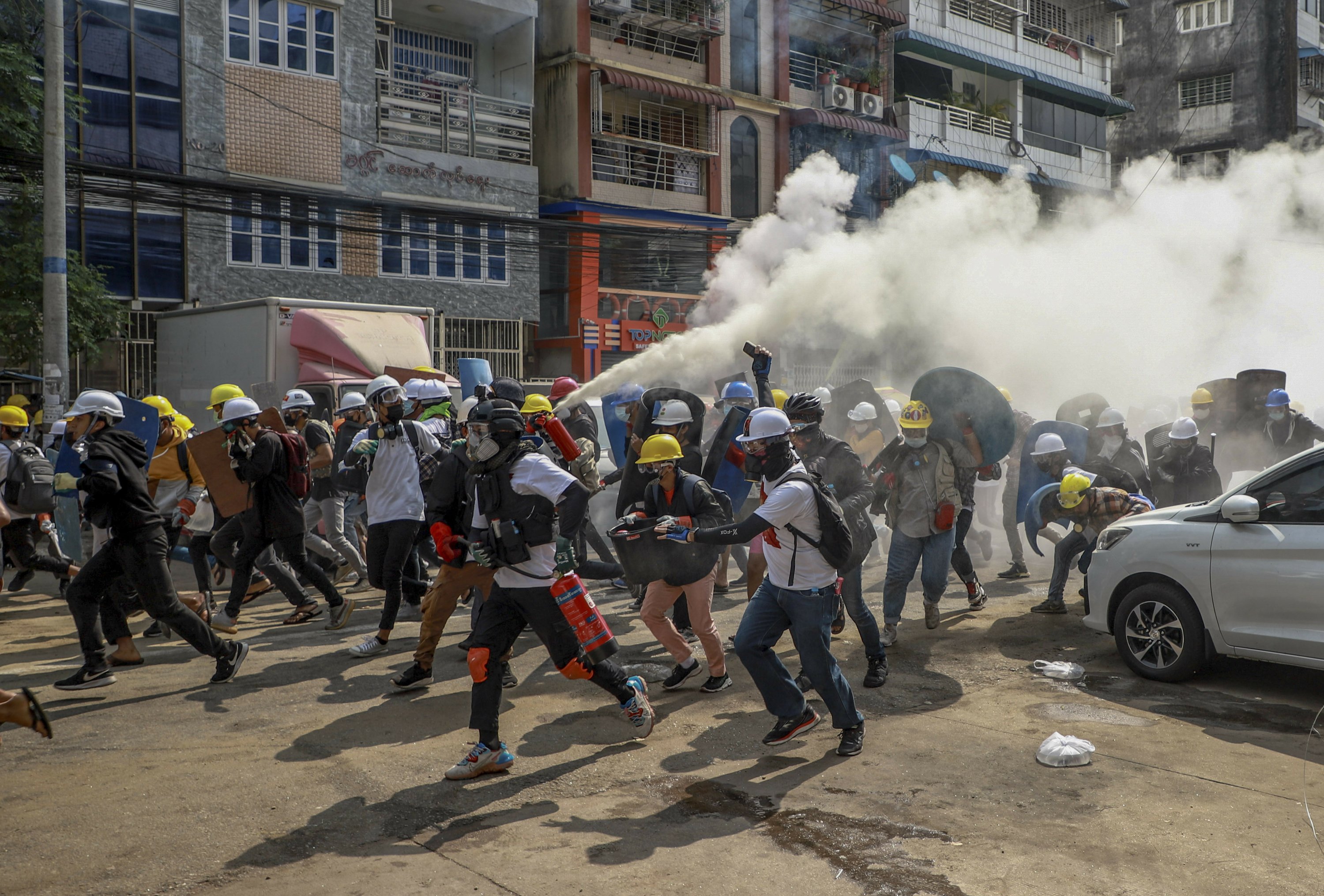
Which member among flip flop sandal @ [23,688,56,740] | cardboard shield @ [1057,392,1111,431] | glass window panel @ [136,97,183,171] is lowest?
flip flop sandal @ [23,688,56,740]

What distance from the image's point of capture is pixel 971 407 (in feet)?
27.1

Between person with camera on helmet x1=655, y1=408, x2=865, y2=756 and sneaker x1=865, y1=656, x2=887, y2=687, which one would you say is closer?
person with camera on helmet x1=655, y1=408, x2=865, y2=756

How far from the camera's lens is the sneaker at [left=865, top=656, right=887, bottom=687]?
6.35m

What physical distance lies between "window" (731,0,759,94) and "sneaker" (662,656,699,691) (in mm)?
22887

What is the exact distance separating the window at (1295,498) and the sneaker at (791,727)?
292cm

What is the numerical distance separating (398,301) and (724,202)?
966cm

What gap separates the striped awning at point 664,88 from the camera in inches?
935

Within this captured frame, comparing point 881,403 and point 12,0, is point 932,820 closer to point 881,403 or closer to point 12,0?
point 881,403

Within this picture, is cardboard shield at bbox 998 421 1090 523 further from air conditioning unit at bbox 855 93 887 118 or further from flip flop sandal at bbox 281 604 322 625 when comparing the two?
air conditioning unit at bbox 855 93 887 118

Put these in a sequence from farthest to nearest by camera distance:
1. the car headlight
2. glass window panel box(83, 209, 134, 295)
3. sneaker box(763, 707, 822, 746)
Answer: glass window panel box(83, 209, 134, 295), the car headlight, sneaker box(763, 707, 822, 746)

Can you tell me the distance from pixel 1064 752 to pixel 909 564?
2.68m

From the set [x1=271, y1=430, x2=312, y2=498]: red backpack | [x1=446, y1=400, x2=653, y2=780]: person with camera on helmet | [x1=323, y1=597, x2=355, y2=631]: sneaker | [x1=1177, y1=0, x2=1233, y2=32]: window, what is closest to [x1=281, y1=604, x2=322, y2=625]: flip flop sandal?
[x1=323, y1=597, x2=355, y2=631]: sneaker

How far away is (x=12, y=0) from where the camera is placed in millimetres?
15969

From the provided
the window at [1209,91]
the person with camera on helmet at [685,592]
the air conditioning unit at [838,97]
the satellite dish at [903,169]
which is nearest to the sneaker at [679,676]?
the person with camera on helmet at [685,592]
